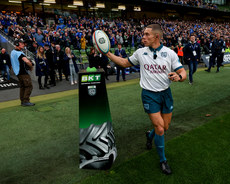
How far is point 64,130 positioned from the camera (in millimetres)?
4699

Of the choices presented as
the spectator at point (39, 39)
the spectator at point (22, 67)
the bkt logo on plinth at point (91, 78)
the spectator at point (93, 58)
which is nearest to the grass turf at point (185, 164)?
the bkt logo on plinth at point (91, 78)

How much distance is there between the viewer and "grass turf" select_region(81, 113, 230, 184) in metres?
2.79

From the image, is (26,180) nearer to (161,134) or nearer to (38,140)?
(38,140)

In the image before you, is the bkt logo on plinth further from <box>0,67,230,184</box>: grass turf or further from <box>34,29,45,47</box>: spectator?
<box>34,29,45,47</box>: spectator

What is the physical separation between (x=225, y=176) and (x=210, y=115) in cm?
271

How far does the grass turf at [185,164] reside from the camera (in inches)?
110

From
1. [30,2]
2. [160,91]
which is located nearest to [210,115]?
[160,91]

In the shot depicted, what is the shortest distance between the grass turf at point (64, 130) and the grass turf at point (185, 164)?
24 cm

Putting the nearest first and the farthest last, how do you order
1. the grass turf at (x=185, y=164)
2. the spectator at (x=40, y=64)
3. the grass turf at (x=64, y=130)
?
the grass turf at (x=185, y=164), the grass turf at (x=64, y=130), the spectator at (x=40, y=64)

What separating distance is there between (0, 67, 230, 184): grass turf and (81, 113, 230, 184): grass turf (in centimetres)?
24

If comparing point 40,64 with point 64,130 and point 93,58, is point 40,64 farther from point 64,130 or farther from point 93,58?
point 64,130

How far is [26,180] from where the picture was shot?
114 inches

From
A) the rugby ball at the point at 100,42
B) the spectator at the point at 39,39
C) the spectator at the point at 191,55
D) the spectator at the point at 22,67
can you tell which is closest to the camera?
the rugby ball at the point at 100,42

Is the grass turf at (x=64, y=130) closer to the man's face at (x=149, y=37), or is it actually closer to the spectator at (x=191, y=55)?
the spectator at (x=191, y=55)
